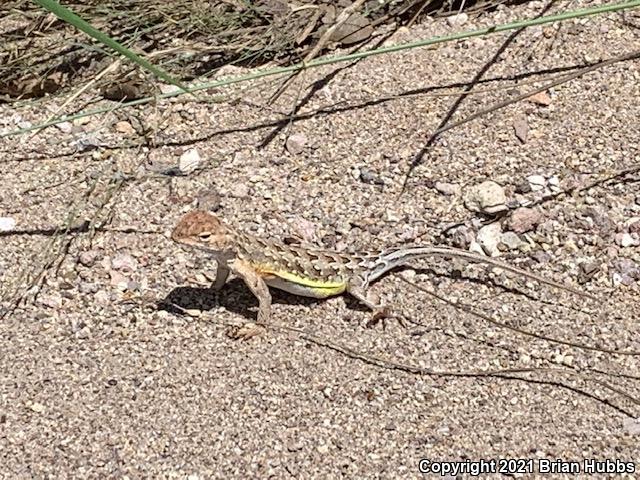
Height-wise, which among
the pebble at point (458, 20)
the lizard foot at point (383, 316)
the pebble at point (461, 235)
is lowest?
the lizard foot at point (383, 316)

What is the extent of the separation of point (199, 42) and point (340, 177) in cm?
115

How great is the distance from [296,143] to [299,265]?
0.84 metres

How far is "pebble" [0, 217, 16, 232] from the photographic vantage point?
3.89 meters

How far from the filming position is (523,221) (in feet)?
12.3

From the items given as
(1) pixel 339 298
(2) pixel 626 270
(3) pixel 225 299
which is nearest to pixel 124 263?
(3) pixel 225 299

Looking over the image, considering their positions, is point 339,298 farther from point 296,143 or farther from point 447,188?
point 296,143

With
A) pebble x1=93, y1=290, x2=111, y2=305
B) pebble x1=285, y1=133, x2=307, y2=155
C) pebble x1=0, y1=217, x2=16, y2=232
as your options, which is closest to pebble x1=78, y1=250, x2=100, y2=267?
pebble x1=93, y1=290, x2=111, y2=305

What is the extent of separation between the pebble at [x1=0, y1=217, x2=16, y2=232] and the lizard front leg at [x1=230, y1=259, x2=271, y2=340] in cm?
106

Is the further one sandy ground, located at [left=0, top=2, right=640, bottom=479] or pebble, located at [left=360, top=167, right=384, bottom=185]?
pebble, located at [left=360, top=167, right=384, bottom=185]

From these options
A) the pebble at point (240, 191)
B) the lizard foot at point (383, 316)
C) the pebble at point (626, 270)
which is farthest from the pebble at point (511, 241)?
the pebble at point (240, 191)

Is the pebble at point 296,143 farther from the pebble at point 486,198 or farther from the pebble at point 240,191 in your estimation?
the pebble at point 486,198

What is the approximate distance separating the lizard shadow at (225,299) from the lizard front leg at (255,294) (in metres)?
0.11

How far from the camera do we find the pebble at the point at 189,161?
4.09 meters

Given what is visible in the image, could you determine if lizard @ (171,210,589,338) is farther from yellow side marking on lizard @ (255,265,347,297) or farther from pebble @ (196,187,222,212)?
pebble @ (196,187,222,212)
